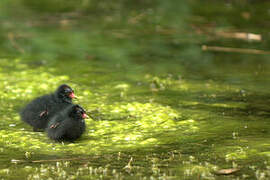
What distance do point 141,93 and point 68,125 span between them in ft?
7.70

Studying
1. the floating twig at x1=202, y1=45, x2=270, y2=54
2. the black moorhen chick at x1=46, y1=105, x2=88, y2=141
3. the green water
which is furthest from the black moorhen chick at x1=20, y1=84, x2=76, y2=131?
the floating twig at x1=202, y1=45, x2=270, y2=54

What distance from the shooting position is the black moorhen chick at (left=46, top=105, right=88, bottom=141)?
6.61 m

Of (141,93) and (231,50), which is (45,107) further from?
(231,50)

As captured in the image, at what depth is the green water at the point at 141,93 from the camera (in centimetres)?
580

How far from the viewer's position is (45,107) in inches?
300

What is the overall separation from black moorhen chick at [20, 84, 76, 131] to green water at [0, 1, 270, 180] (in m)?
0.19

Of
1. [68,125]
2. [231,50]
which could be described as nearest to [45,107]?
[68,125]

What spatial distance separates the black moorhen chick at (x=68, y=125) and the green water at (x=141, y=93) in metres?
0.10

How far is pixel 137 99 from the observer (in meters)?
8.48

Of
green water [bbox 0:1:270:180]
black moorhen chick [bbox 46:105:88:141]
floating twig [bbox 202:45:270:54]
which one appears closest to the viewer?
green water [bbox 0:1:270:180]

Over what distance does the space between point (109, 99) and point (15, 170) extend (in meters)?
3.02

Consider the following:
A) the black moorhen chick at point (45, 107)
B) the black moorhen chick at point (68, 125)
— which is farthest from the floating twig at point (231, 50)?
the black moorhen chick at point (68, 125)

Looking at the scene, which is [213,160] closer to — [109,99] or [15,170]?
[15,170]

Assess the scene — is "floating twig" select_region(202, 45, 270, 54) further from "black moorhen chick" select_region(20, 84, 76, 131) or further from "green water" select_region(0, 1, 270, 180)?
"black moorhen chick" select_region(20, 84, 76, 131)
